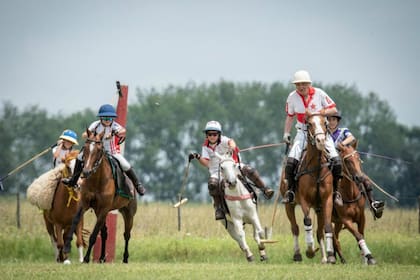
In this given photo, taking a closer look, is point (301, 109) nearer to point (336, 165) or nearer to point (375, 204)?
point (336, 165)

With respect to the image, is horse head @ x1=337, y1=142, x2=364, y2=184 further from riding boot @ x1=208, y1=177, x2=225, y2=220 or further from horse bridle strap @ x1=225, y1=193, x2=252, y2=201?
riding boot @ x1=208, y1=177, x2=225, y2=220

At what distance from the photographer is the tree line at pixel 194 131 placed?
78.2 m

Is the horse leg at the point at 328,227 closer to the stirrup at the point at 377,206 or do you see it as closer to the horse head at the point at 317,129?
the horse head at the point at 317,129

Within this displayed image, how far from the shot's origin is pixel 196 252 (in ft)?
90.7

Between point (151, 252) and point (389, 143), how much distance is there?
55.8 meters

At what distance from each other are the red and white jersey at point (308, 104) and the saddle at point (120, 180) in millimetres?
3923

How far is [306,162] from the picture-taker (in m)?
21.0

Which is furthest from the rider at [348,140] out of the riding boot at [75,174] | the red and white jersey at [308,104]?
the riding boot at [75,174]

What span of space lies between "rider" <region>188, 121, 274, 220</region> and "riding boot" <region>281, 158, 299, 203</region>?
1.43m

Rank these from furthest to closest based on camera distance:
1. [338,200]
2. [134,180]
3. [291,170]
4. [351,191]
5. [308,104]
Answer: [134,180] < [351,191] < [338,200] < [308,104] < [291,170]

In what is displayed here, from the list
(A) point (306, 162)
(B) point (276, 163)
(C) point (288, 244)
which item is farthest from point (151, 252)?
(B) point (276, 163)

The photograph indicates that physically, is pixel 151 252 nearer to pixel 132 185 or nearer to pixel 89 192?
pixel 132 185

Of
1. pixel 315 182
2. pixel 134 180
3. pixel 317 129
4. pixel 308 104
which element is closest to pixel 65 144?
pixel 134 180

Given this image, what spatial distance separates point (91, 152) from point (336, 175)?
197 inches
